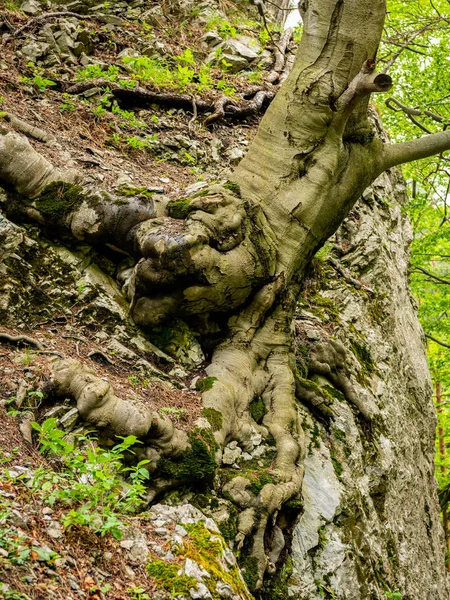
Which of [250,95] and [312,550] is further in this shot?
[250,95]

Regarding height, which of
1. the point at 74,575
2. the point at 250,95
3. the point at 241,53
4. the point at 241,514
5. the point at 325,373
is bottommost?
the point at 74,575

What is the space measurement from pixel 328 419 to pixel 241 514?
7.58ft

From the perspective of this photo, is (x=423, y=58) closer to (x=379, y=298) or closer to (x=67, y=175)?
(x=379, y=298)

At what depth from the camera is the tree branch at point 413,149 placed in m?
6.12

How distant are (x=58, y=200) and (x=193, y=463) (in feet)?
8.82

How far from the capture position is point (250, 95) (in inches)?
374

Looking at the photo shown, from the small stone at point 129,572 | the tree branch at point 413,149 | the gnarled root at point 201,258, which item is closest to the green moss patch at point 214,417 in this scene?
the gnarled root at point 201,258

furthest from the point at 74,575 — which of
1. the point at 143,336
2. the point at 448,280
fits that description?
the point at 448,280

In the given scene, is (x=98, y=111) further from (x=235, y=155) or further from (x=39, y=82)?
(x=235, y=155)

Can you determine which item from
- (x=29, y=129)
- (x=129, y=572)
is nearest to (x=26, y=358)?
(x=129, y=572)

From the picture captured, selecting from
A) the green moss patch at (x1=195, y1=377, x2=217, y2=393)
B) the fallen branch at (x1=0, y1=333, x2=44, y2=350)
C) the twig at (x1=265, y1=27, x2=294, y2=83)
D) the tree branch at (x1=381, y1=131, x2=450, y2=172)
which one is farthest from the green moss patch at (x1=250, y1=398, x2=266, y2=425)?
the twig at (x1=265, y1=27, x2=294, y2=83)

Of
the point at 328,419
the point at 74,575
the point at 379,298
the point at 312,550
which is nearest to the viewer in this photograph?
the point at 74,575

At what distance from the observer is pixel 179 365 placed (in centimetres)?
511

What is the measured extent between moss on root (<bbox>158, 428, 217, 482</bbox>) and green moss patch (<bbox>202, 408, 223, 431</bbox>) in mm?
233
